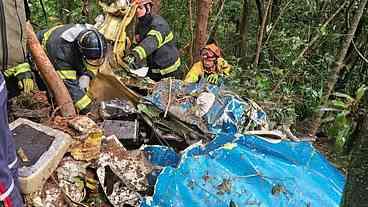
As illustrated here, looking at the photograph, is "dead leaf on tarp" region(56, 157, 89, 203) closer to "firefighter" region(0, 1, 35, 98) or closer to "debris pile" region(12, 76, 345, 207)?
"debris pile" region(12, 76, 345, 207)

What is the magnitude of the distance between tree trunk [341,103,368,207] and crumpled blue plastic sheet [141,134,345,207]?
223 centimetres

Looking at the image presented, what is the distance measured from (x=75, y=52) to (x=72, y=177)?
1.24m

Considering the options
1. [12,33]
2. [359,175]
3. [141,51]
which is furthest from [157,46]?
[359,175]

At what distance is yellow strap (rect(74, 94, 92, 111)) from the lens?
4129 mm

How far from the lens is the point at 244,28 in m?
8.30

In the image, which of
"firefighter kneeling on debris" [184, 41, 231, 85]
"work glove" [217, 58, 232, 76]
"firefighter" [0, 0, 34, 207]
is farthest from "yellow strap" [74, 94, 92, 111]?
"work glove" [217, 58, 232, 76]

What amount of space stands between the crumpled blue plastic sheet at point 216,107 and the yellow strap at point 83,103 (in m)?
0.48

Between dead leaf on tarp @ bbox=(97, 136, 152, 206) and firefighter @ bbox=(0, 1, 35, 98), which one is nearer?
firefighter @ bbox=(0, 1, 35, 98)

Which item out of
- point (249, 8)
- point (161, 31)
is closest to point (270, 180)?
point (161, 31)

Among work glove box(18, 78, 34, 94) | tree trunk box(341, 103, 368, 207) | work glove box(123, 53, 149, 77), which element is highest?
tree trunk box(341, 103, 368, 207)

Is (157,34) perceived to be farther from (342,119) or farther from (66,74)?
(342,119)

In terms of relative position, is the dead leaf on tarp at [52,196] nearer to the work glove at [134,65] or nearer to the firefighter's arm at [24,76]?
the firefighter's arm at [24,76]

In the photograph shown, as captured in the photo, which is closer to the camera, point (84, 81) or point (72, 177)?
point (72, 177)

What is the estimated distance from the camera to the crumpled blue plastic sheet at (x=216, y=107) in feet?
13.7
